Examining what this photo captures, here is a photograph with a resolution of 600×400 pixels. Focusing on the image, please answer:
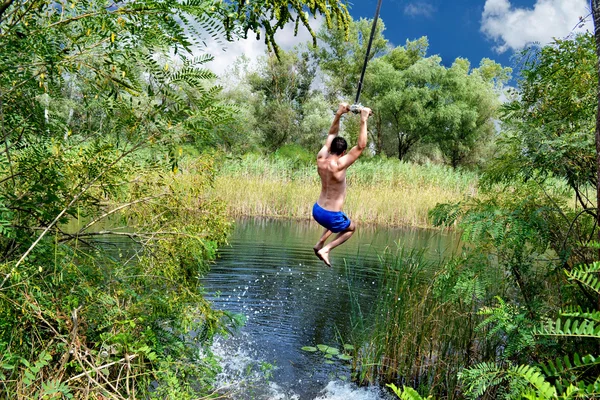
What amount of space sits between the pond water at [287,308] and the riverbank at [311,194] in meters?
2.83

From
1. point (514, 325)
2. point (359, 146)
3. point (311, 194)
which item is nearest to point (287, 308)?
point (359, 146)

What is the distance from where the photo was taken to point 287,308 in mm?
8805

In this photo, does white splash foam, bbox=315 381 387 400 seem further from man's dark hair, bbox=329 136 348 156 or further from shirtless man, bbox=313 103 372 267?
man's dark hair, bbox=329 136 348 156

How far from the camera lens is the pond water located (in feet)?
19.5

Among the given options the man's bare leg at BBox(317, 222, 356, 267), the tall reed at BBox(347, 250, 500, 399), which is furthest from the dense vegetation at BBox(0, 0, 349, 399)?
the tall reed at BBox(347, 250, 500, 399)

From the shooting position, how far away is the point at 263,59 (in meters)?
43.3

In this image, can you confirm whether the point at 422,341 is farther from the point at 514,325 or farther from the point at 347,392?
the point at 514,325

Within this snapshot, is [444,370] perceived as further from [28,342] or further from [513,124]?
[28,342]

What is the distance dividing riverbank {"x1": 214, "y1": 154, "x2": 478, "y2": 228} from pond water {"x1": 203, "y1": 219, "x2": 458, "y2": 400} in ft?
9.28

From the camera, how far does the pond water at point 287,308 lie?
593 cm

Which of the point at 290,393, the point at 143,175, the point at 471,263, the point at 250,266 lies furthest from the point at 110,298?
the point at 250,266

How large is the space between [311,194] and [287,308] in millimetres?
10674

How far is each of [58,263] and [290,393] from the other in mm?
3177

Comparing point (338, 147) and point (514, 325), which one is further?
point (338, 147)
